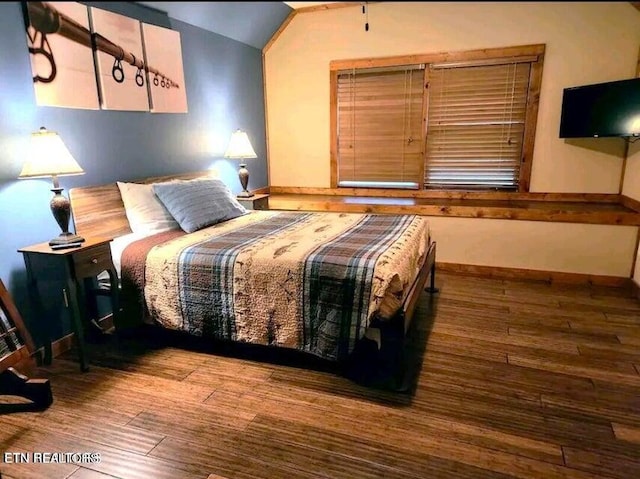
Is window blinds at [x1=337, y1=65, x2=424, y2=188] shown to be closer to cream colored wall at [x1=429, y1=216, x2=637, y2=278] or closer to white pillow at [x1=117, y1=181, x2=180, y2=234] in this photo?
cream colored wall at [x1=429, y1=216, x2=637, y2=278]

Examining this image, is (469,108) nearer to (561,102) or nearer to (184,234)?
(561,102)

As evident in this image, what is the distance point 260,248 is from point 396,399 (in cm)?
110

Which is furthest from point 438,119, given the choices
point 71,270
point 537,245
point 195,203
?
point 71,270

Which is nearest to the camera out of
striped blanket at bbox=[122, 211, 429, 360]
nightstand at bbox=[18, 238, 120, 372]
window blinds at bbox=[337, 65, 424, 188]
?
striped blanket at bbox=[122, 211, 429, 360]

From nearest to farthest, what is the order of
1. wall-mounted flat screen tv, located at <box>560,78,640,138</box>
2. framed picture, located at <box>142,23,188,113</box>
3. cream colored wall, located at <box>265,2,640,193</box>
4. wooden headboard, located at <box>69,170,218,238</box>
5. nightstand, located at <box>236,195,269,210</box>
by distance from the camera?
wooden headboard, located at <box>69,170,218,238</box>
framed picture, located at <box>142,23,188,113</box>
wall-mounted flat screen tv, located at <box>560,78,640,138</box>
cream colored wall, located at <box>265,2,640,193</box>
nightstand, located at <box>236,195,269,210</box>

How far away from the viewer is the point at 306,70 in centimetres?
471

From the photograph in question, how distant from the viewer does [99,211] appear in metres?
2.84

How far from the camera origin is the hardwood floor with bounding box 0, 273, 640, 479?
5.64 feet

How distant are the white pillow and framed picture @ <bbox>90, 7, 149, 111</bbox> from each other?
1.87ft

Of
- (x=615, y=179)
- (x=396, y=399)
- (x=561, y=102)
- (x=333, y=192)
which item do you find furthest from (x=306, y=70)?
(x=396, y=399)

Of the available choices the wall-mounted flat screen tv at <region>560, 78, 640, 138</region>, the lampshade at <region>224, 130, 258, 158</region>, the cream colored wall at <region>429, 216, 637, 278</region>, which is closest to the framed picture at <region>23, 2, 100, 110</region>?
the lampshade at <region>224, 130, 258, 158</region>

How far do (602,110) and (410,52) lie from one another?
1820mm

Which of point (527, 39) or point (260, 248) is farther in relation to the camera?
point (527, 39)

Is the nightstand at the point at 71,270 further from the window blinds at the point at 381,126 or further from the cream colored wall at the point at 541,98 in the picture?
the window blinds at the point at 381,126
